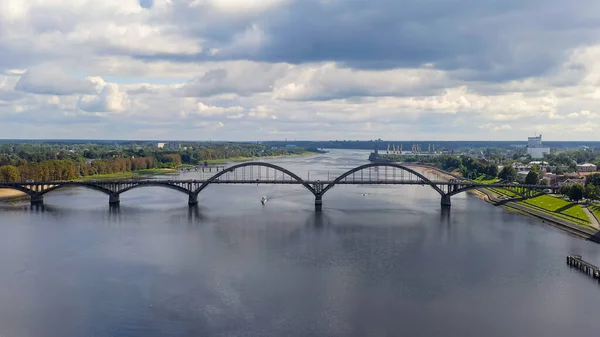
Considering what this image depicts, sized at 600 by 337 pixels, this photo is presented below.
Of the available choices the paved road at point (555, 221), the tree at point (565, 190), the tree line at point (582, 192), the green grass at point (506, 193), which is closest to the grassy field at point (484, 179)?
the green grass at point (506, 193)

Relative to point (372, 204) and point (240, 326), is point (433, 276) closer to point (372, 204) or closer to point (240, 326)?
point (240, 326)

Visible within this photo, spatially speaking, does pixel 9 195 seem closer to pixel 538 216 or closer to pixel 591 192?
pixel 538 216

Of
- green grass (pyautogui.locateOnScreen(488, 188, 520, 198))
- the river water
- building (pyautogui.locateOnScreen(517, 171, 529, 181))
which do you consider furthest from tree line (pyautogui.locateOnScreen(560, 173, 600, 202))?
building (pyautogui.locateOnScreen(517, 171, 529, 181))

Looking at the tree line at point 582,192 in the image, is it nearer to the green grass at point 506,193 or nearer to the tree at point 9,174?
the green grass at point 506,193

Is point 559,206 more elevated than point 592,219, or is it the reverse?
point 559,206

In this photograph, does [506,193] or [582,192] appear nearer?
[582,192]

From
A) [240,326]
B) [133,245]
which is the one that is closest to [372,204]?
[133,245]

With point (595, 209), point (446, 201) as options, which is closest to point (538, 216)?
point (595, 209)
